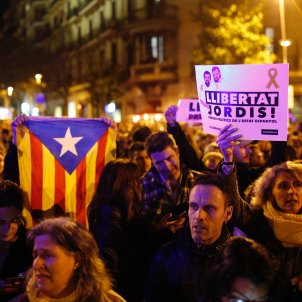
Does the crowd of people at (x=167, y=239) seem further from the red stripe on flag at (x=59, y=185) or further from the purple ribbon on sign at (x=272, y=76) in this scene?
the red stripe on flag at (x=59, y=185)

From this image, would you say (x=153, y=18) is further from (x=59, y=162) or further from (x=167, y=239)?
(x=167, y=239)

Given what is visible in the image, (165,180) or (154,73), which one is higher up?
(154,73)

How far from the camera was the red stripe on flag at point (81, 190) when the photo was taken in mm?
5273

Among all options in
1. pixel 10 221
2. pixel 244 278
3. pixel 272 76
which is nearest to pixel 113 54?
pixel 272 76

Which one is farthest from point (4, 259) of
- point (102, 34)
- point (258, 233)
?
point (102, 34)

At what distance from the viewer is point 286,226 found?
3.49 metres

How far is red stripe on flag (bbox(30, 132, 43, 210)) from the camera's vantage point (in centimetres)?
521

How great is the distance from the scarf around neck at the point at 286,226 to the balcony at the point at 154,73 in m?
31.6

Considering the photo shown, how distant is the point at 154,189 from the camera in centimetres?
496

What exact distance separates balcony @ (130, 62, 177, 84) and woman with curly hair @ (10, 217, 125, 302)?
32471 millimetres

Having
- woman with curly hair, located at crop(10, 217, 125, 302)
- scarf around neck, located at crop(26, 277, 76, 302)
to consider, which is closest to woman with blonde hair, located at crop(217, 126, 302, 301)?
woman with curly hair, located at crop(10, 217, 125, 302)

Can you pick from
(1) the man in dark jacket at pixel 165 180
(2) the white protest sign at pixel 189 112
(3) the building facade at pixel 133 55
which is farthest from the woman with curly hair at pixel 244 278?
(3) the building facade at pixel 133 55

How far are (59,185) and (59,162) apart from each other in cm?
22

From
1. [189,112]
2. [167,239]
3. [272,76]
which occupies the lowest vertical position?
[167,239]
